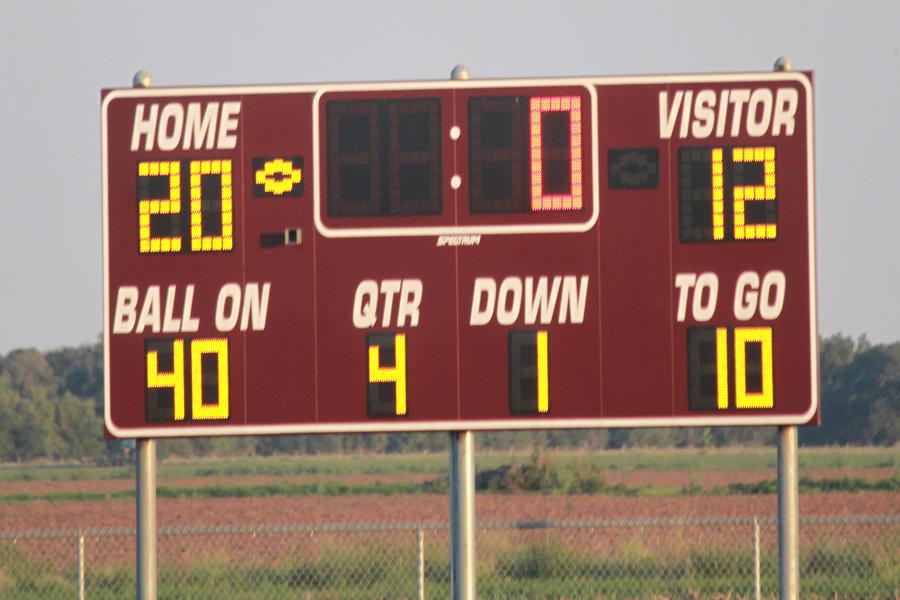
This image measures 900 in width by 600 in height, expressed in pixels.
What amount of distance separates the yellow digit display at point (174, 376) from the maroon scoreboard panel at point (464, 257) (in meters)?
0.01

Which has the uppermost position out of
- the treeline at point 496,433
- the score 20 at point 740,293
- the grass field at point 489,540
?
the score 20 at point 740,293

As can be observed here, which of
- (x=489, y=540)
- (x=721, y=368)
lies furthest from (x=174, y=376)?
(x=489, y=540)

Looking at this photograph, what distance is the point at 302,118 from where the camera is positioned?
9.54m

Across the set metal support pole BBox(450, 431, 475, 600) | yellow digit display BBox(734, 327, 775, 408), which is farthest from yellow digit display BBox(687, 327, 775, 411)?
metal support pole BBox(450, 431, 475, 600)

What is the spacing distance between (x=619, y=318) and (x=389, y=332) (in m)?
1.46

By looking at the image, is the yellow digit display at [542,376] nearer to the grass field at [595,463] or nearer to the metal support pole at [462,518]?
the metal support pole at [462,518]

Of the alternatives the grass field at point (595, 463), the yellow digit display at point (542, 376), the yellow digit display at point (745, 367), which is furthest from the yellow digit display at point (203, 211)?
the grass field at point (595, 463)

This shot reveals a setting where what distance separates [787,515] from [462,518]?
6.89ft

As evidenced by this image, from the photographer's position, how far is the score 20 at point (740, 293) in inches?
372

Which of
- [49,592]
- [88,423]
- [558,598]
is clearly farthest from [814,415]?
[88,423]

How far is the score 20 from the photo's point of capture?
9.45 meters

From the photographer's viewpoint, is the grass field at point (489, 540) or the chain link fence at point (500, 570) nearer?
the chain link fence at point (500, 570)

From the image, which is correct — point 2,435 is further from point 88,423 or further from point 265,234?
point 265,234

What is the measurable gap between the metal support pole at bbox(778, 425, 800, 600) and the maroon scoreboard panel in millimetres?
433
